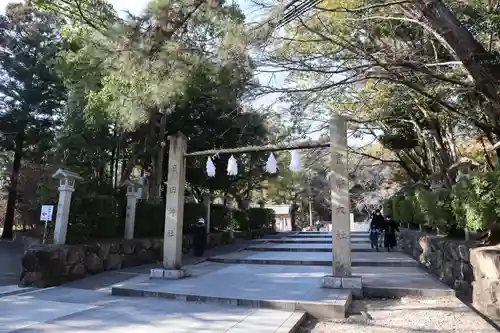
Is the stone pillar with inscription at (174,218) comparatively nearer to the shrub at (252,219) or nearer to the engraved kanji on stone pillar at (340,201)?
the engraved kanji on stone pillar at (340,201)

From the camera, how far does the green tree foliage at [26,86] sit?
1748 cm

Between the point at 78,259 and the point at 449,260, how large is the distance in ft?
26.4

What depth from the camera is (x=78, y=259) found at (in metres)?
8.63

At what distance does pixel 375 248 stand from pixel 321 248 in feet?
6.53

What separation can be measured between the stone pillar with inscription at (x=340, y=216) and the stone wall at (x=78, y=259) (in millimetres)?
5491

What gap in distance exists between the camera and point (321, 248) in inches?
575

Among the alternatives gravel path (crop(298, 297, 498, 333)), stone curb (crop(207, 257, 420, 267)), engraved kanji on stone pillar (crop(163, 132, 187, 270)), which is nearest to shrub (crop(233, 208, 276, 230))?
stone curb (crop(207, 257, 420, 267))

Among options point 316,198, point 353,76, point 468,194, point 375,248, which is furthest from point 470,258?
point 316,198

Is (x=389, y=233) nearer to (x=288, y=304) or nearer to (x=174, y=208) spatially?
(x=174, y=208)

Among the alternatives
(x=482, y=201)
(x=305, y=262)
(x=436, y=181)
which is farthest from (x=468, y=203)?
(x=305, y=262)

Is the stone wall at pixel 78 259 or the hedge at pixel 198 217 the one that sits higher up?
the hedge at pixel 198 217

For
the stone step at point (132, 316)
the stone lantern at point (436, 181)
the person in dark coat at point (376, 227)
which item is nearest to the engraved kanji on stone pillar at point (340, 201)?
the stone step at point (132, 316)

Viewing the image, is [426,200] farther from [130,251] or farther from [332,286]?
[130,251]

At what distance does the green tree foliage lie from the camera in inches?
688
